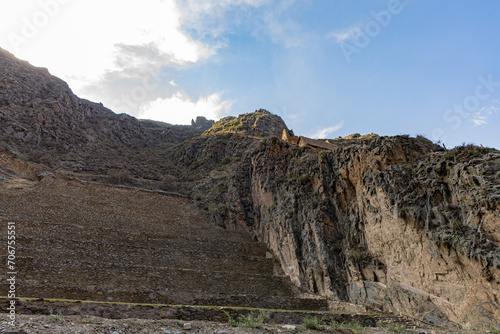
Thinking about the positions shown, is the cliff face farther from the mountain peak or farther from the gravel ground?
the mountain peak

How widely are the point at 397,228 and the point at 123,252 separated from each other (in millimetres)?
16437

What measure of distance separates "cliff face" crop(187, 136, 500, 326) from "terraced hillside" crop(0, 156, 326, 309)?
2677mm

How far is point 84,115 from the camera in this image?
60531mm

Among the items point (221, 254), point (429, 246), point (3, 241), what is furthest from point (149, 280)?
point (429, 246)

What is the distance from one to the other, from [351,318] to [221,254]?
479 inches

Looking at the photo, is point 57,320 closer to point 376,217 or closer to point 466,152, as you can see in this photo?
point 376,217

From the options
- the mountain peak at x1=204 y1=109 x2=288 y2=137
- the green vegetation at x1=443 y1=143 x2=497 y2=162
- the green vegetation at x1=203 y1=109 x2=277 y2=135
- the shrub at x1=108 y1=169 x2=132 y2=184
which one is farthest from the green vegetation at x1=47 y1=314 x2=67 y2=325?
the green vegetation at x1=203 y1=109 x2=277 y2=135

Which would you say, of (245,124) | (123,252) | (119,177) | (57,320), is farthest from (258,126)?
(57,320)

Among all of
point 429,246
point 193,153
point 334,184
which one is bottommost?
point 429,246

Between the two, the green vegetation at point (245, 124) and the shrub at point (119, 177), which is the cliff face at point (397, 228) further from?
the green vegetation at point (245, 124)

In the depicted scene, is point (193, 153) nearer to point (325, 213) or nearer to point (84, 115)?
point (84, 115)

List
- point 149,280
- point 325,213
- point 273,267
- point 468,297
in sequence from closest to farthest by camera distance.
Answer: point 468,297, point 149,280, point 325,213, point 273,267

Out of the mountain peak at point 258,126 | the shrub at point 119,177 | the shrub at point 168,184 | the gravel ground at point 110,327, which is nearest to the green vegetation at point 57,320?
the gravel ground at point 110,327

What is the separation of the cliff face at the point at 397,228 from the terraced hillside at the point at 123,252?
2677mm
